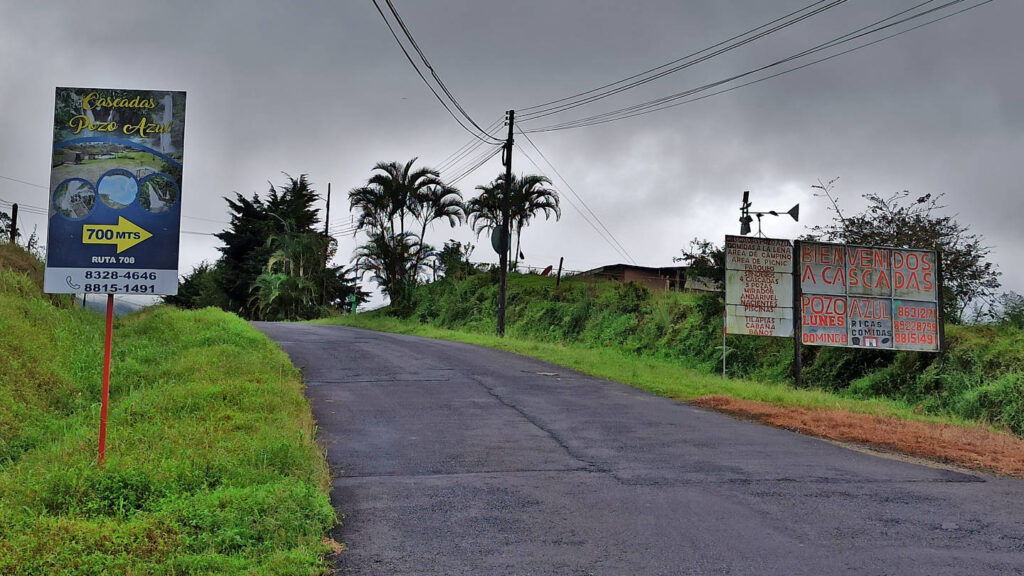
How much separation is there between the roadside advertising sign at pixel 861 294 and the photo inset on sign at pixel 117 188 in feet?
45.9

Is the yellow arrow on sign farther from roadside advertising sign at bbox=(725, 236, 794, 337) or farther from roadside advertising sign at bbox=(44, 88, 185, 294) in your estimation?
roadside advertising sign at bbox=(725, 236, 794, 337)

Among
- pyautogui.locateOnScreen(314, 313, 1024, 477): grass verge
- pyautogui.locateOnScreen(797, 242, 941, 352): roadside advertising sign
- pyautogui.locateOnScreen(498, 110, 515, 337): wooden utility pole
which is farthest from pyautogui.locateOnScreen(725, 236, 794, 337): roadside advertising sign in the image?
pyautogui.locateOnScreen(498, 110, 515, 337): wooden utility pole

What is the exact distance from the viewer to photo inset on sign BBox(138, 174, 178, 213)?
23.6ft

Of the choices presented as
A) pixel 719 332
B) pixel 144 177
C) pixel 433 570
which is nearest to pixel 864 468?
pixel 433 570

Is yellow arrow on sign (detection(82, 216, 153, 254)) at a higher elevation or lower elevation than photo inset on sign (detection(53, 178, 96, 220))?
lower

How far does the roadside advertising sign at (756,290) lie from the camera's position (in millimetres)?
17125

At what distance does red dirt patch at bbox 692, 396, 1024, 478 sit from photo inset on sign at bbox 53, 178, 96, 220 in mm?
9260

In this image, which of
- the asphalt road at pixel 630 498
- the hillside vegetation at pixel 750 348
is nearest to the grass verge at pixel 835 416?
the asphalt road at pixel 630 498

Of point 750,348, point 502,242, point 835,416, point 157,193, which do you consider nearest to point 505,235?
point 502,242

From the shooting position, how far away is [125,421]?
877 centimetres

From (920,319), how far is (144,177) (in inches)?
623

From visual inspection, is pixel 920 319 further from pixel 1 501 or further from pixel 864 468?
pixel 1 501

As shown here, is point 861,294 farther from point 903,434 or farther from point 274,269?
point 274,269

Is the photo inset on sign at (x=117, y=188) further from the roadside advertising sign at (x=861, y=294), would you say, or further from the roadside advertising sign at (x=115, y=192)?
the roadside advertising sign at (x=861, y=294)
